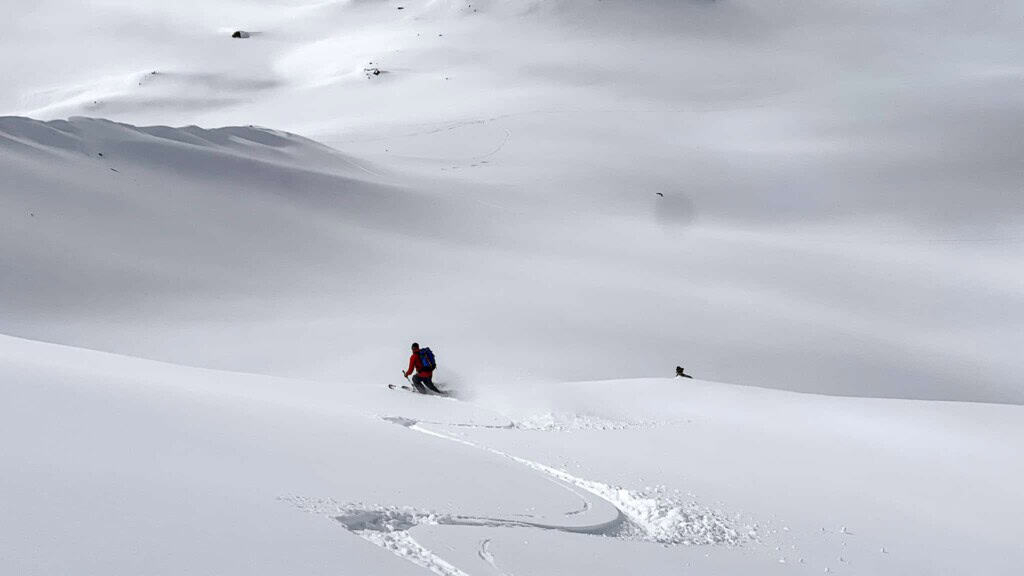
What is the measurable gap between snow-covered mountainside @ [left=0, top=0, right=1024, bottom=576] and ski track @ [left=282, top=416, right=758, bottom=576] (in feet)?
0.12

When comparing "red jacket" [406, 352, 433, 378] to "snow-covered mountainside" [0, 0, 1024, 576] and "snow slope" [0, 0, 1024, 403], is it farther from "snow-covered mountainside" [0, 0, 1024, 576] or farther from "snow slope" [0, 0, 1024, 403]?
"snow slope" [0, 0, 1024, 403]

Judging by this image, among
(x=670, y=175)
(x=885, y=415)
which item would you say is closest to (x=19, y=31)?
(x=670, y=175)

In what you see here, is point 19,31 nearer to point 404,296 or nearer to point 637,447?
point 404,296

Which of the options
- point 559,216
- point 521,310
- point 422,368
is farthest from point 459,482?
point 559,216

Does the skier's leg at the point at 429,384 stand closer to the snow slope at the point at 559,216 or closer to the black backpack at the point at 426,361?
the black backpack at the point at 426,361

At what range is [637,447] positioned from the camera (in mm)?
9742

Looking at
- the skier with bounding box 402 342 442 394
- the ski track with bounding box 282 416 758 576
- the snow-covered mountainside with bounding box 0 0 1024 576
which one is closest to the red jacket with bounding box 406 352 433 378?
the skier with bounding box 402 342 442 394

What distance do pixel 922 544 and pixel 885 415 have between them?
4349 millimetres

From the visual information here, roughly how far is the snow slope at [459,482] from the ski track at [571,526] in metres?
0.02

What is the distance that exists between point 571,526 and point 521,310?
1268 centimetres

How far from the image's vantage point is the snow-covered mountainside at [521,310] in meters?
5.84

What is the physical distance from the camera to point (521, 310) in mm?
19125

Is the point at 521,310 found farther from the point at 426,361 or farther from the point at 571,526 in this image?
the point at 571,526

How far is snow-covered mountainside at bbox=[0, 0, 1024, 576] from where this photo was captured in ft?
19.2
